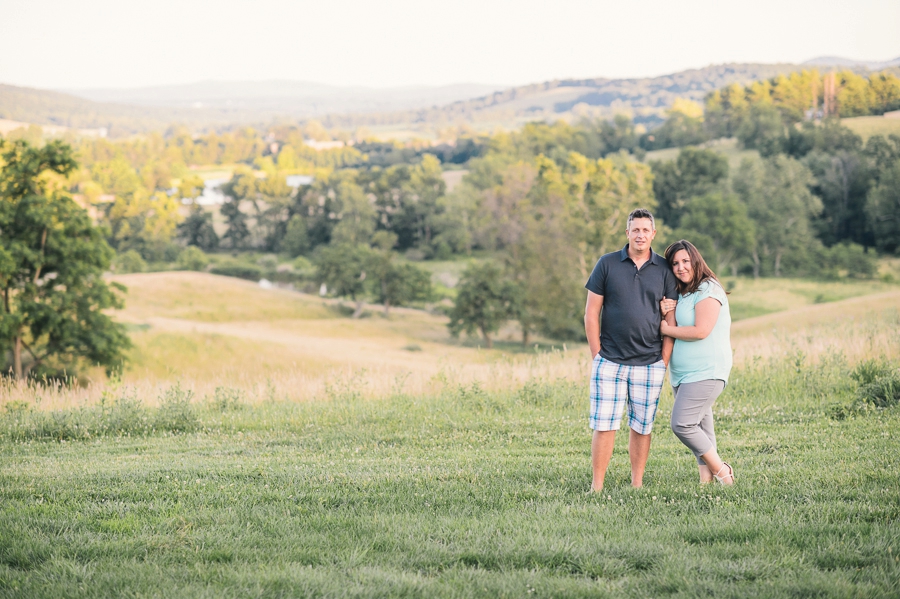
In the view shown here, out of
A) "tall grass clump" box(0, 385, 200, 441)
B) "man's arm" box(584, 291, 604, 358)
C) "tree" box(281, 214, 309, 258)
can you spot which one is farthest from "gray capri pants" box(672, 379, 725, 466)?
"tree" box(281, 214, 309, 258)

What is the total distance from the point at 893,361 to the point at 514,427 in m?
6.72

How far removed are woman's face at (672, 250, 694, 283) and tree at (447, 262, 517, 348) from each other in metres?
49.7

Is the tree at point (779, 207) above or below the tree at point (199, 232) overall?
above

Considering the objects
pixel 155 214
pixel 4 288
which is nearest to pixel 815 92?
pixel 155 214

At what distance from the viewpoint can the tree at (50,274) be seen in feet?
101

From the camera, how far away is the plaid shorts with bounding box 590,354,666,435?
5.82 metres

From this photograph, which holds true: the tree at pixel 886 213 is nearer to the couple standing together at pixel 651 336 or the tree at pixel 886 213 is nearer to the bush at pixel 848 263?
the bush at pixel 848 263

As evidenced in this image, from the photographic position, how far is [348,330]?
190ft

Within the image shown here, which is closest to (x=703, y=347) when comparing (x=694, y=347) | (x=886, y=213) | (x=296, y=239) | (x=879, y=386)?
(x=694, y=347)

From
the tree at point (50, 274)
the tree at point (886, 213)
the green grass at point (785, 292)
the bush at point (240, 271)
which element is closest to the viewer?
the tree at point (50, 274)

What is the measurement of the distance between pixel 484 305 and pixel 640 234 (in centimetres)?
5056

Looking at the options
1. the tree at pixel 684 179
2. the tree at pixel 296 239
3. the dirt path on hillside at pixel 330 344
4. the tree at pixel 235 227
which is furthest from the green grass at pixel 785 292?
the tree at pixel 235 227

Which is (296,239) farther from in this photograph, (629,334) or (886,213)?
(629,334)

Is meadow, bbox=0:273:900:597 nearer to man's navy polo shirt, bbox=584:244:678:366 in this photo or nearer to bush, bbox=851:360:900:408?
bush, bbox=851:360:900:408
